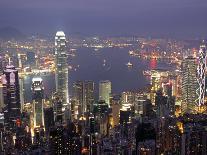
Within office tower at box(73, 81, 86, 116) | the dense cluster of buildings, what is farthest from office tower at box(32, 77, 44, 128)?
office tower at box(73, 81, 86, 116)

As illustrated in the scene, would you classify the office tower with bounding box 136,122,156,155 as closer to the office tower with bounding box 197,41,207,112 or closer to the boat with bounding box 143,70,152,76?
the office tower with bounding box 197,41,207,112

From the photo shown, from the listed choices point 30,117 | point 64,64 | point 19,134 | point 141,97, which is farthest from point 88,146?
point 64,64

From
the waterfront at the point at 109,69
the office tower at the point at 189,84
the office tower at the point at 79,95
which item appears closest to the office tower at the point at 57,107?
the waterfront at the point at 109,69

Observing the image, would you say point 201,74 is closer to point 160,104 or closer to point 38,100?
point 160,104

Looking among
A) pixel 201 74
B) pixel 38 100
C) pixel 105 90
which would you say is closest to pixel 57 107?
pixel 38 100

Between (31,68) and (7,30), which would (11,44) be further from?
(31,68)
